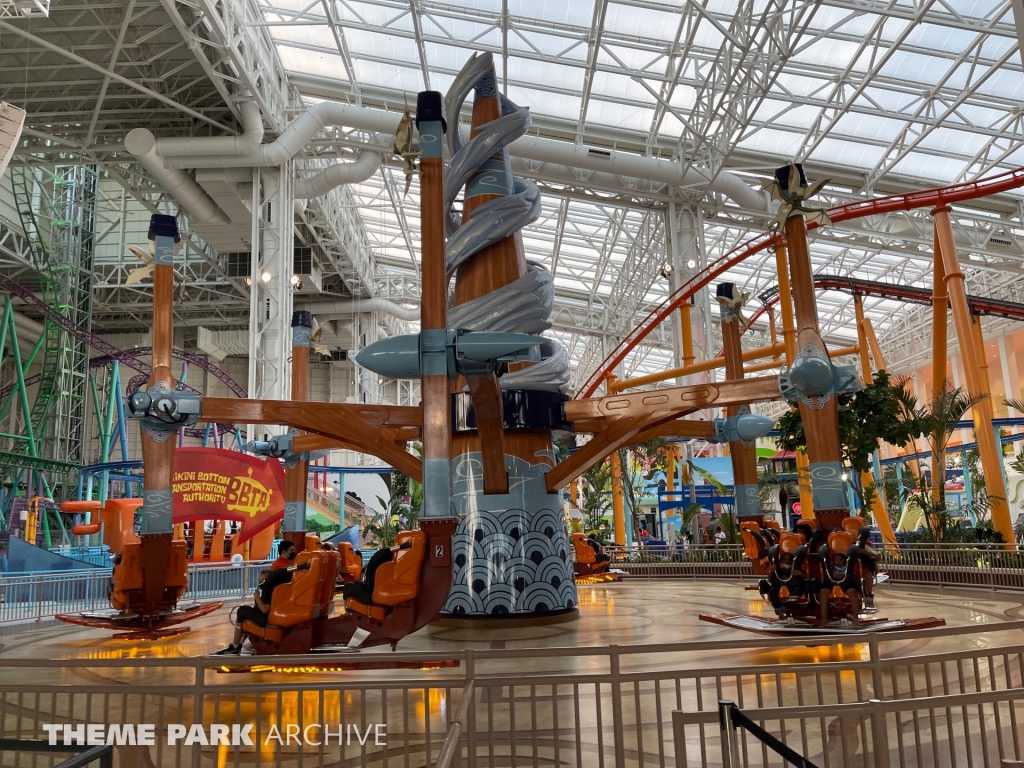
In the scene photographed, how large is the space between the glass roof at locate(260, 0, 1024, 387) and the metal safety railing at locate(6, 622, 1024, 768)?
14.1m

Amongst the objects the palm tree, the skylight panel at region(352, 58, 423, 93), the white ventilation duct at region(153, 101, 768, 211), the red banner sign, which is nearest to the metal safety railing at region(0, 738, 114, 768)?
the red banner sign

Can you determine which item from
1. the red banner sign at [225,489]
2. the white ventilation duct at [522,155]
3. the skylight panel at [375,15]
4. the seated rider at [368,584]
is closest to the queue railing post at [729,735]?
the seated rider at [368,584]

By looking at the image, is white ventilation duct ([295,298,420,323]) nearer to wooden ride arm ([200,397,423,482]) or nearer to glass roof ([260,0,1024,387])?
glass roof ([260,0,1024,387])

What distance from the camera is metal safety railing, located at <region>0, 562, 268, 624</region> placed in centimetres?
1336

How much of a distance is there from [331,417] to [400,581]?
11.2ft

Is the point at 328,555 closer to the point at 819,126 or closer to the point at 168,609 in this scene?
the point at 168,609

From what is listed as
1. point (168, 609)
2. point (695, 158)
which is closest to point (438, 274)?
point (168, 609)

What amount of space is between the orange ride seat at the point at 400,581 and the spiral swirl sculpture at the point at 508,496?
2599 mm

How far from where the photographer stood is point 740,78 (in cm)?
2017

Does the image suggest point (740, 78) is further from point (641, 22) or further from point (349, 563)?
point (349, 563)

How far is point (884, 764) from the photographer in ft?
11.6

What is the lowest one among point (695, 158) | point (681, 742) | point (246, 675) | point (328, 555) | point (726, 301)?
point (246, 675)

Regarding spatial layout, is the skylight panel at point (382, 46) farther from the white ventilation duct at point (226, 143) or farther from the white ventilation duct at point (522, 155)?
the white ventilation duct at point (226, 143)

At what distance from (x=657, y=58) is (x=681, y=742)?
1895 centimetres
